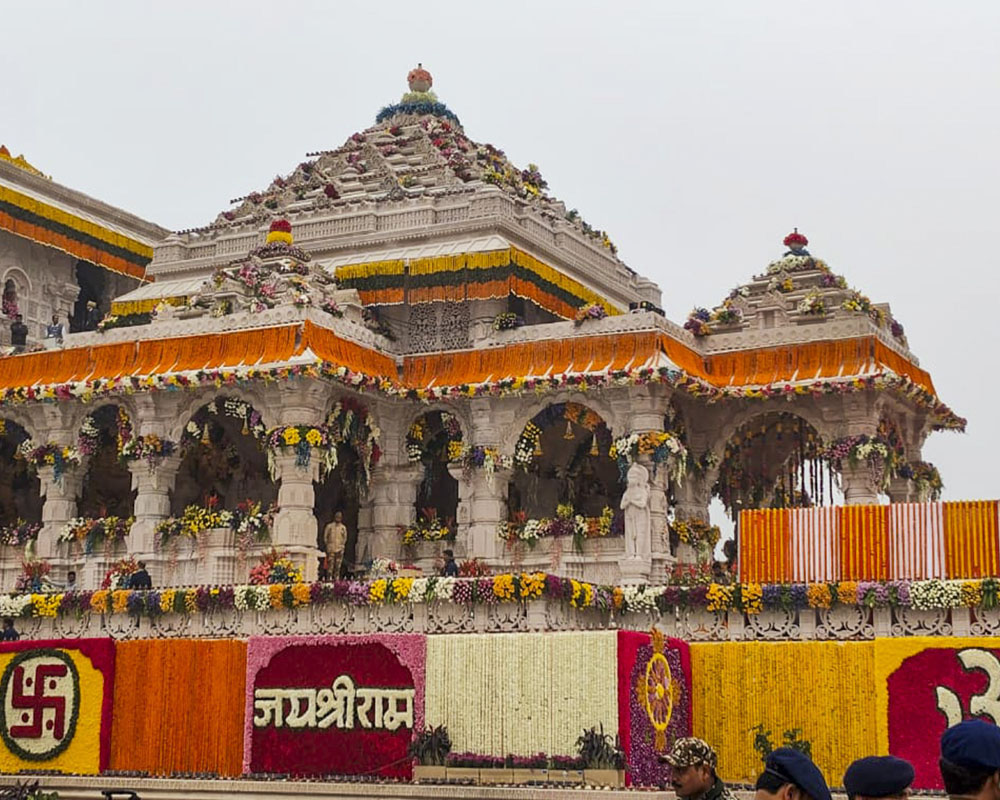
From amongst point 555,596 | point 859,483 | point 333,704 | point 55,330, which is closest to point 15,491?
point 55,330

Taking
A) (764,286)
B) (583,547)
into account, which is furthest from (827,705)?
(764,286)

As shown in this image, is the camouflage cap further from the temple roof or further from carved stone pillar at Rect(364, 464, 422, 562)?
the temple roof

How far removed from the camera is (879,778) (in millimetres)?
6531

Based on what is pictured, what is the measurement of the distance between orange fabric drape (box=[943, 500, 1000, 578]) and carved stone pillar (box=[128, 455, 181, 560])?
53.8ft

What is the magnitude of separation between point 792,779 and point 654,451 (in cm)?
2212

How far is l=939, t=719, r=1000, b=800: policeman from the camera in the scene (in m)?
5.85

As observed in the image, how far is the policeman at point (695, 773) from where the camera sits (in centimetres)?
798

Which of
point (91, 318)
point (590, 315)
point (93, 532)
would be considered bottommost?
point (93, 532)

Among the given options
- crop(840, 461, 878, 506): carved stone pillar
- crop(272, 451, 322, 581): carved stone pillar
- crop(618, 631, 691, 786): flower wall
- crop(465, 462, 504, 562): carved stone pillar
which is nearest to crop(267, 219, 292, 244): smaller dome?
crop(272, 451, 322, 581): carved stone pillar

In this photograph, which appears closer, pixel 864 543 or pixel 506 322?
pixel 864 543

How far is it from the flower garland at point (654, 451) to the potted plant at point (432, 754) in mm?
11963

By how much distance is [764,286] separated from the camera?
31891 millimetres

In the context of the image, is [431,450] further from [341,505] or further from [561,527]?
[561,527]

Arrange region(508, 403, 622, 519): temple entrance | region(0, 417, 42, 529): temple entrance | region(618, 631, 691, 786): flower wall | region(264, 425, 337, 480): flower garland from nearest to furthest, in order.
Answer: region(618, 631, 691, 786): flower wall < region(264, 425, 337, 480): flower garland < region(508, 403, 622, 519): temple entrance < region(0, 417, 42, 529): temple entrance
